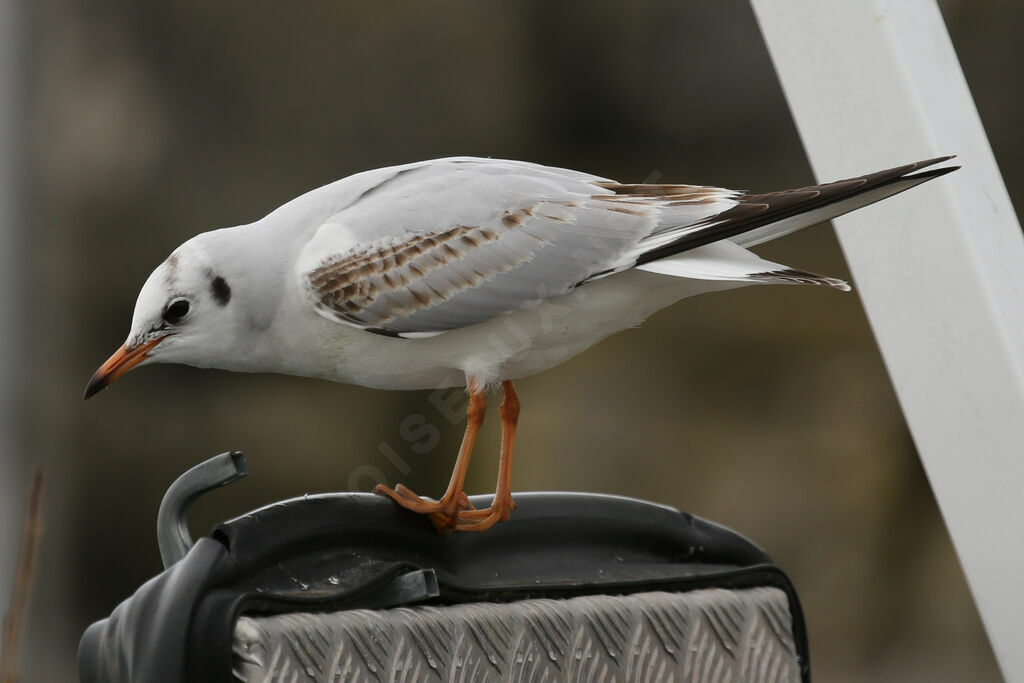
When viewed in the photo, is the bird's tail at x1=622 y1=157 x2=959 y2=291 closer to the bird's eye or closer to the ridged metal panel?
the ridged metal panel

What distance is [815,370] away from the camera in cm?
322

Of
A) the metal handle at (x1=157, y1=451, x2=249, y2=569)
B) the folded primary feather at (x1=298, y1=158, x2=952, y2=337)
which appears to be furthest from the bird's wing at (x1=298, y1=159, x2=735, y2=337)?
the metal handle at (x1=157, y1=451, x2=249, y2=569)

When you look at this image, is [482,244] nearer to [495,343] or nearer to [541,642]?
[495,343]

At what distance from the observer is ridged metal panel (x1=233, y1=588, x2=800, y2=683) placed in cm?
82

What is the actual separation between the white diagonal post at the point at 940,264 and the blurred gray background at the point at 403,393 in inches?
76.9

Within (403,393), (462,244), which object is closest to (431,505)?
(462,244)

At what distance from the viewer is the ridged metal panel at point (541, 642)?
2.68 feet

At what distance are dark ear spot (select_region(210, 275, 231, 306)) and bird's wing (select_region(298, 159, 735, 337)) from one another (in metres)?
0.07

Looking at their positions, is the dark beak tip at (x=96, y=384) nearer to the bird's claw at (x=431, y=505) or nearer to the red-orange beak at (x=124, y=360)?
the red-orange beak at (x=124, y=360)

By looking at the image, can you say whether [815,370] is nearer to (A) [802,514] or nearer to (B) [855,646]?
(A) [802,514]

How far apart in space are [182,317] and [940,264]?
0.68m

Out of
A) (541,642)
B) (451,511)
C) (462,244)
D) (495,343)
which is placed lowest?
(541,642)

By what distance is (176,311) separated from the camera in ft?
3.88

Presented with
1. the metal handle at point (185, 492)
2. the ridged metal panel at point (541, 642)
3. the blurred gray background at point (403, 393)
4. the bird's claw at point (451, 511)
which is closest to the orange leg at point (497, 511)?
the bird's claw at point (451, 511)
